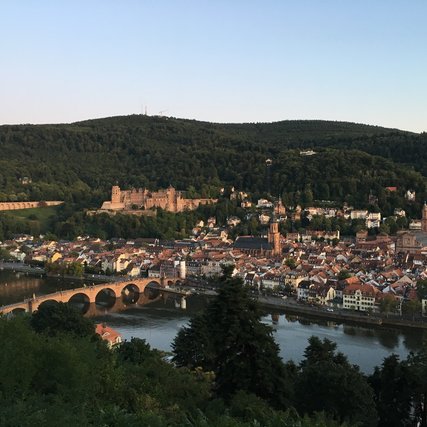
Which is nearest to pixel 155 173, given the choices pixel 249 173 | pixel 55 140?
pixel 249 173

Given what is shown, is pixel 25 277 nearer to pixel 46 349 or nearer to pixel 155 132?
pixel 46 349

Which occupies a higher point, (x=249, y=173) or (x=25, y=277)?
(x=249, y=173)

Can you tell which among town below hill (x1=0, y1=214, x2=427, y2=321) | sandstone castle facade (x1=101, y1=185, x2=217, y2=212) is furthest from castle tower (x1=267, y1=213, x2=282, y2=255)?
sandstone castle facade (x1=101, y1=185, x2=217, y2=212)

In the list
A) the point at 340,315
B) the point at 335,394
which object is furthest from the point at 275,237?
the point at 335,394

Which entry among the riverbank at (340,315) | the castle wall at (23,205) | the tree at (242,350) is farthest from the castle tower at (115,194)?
the tree at (242,350)

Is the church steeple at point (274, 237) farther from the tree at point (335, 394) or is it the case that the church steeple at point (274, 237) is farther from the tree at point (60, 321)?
the tree at point (335, 394)

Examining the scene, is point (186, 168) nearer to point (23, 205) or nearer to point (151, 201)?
point (151, 201)
